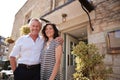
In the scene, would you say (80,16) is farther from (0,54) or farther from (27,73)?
(0,54)

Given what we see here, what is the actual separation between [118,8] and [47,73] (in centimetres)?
291

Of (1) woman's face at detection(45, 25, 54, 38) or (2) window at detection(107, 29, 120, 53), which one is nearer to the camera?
(1) woman's face at detection(45, 25, 54, 38)

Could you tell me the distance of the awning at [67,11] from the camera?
4.98 meters

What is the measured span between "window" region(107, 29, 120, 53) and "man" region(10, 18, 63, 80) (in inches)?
90.3

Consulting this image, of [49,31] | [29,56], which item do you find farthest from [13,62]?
[49,31]

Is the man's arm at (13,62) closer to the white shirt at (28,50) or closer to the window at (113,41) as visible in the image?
the white shirt at (28,50)

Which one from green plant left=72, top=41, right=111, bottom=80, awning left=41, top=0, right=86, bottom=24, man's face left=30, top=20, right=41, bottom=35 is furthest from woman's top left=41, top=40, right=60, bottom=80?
awning left=41, top=0, right=86, bottom=24

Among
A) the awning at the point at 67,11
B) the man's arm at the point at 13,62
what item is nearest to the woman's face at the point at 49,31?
the man's arm at the point at 13,62

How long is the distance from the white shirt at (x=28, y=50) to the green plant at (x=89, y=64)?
5.02 feet

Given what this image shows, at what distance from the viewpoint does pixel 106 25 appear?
4566mm

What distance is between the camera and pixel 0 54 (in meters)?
38.9

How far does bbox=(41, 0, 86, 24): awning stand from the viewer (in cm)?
498

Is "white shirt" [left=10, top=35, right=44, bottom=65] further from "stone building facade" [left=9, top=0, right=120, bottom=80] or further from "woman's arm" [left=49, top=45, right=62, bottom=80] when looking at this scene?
"stone building facade" [left=9, top=0, right=120, bottom=80]

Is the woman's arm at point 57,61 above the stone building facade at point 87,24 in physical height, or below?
below
